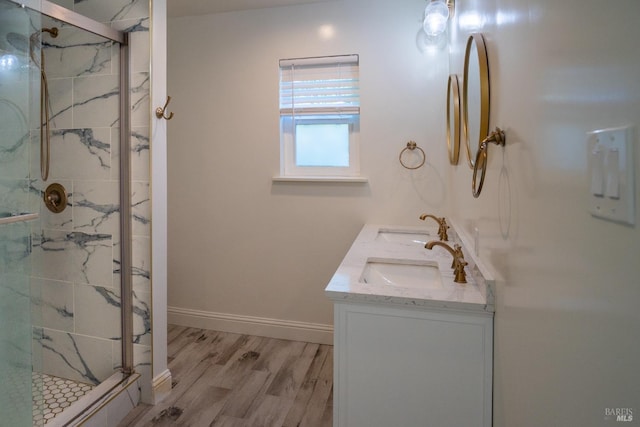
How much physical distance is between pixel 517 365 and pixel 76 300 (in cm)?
204

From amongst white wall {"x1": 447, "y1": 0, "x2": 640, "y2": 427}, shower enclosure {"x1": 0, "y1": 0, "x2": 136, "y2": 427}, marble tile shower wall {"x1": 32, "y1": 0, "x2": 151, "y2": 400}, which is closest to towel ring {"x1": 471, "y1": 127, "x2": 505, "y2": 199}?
white wall {"x1": 447, "y1": 0, "x2": 640, "y2": 427}

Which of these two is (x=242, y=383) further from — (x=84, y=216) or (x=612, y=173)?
(x=612, y=173)

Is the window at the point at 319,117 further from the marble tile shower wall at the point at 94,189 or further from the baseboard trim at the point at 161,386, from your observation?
the baseboard trim at the point at 161,386

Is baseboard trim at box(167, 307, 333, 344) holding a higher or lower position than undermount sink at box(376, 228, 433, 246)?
lower

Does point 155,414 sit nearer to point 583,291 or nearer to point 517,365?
point 517,365

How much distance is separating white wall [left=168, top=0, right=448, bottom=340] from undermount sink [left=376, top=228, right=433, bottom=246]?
0.51 ft

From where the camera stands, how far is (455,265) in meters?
1.36

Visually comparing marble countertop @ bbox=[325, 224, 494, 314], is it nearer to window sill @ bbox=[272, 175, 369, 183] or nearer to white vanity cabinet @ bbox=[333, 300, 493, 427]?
white vanity cabinet @ bbox=[333, 300, 493, 427]

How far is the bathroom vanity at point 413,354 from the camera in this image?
1.10m

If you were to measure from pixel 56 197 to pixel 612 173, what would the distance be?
2.23 metres

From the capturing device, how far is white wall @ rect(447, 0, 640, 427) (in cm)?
44

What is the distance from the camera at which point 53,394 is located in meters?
1.78

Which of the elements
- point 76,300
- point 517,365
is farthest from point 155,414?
point 517,365

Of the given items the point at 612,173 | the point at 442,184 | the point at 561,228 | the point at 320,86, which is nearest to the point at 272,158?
the point at 320,86
